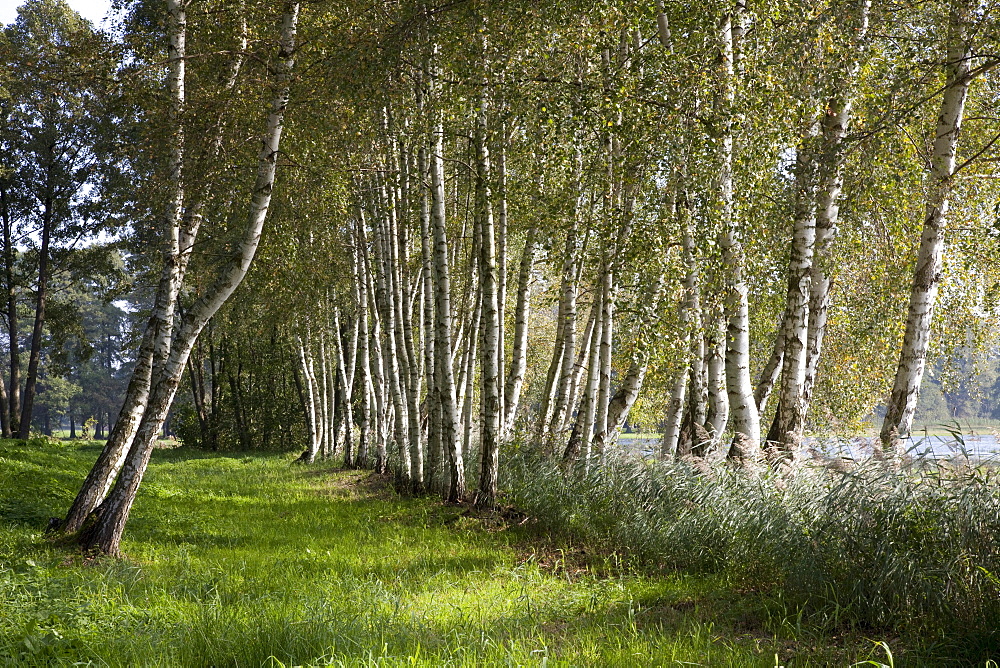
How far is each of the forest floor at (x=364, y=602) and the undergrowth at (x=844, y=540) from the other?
27 centimetres

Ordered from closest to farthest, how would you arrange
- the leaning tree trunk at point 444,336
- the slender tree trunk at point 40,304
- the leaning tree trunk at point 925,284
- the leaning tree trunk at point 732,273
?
the leaning tree trunk at point 732,273
the leaning tree trunk at point 925,284
the leaning tree trunk at point 444,336
the slender tree trunk at point 40,304

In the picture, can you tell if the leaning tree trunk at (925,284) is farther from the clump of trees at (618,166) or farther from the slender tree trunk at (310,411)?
the slender tree trunk at (310,411)

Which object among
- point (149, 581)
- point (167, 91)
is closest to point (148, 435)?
point (149, 581)

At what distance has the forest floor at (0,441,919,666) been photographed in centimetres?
402

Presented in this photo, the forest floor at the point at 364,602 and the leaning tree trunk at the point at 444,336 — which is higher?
the leaning tree trunk at the point at 444,336

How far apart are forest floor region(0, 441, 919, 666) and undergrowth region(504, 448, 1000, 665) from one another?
0.27 metres

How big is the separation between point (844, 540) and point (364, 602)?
141 inches

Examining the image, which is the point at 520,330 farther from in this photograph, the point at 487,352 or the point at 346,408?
the point at 346,408

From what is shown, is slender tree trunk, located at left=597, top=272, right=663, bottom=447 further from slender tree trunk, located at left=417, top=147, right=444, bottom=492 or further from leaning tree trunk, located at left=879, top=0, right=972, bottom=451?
leaning tree trunk, located at left=879, top=0, right=972, bottom=451

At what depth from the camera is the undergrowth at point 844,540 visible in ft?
15.0

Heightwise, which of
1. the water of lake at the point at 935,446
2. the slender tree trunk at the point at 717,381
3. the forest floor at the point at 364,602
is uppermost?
the slender tree trunk at the point at 717,381

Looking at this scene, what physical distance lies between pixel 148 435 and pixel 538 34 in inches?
240

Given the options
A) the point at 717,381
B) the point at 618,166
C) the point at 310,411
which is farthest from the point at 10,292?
the point at 717,381

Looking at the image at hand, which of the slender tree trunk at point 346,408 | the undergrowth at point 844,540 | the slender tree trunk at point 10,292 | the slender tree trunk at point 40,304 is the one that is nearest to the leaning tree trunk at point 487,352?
the undergrowth at point 844,540
